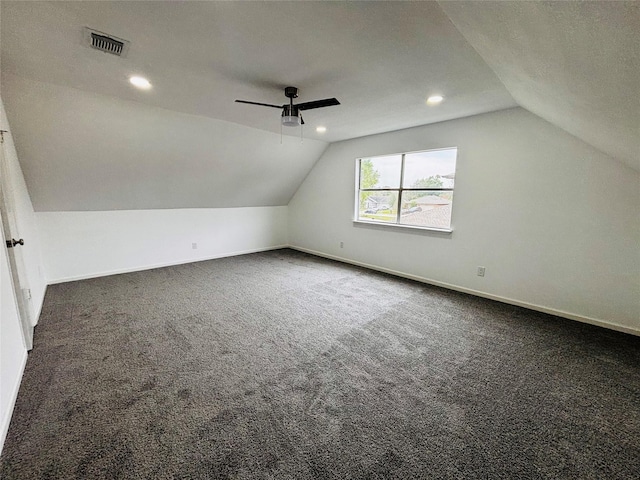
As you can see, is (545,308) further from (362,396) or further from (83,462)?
(83,462)

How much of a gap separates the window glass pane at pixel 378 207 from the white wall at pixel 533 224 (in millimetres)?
428

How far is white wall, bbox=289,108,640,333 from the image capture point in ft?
8.93

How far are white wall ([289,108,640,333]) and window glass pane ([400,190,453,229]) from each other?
0.59 feet

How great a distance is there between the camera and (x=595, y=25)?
0.96 metres

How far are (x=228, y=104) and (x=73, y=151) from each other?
2.07 metres

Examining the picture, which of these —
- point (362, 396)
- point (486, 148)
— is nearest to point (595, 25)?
point (362, 396)

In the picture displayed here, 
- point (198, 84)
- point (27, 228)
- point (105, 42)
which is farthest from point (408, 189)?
point (27, 228)

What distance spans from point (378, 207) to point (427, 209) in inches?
36.2

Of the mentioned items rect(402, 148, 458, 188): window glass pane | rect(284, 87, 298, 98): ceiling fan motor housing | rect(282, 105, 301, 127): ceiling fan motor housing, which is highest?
rect(284, 87, 298, 98): ceiling fan motor housing

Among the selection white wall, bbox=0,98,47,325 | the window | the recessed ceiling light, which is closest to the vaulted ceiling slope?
the window

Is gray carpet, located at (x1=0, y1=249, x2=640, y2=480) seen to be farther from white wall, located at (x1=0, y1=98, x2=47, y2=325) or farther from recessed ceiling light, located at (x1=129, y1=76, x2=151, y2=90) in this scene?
recessed ceiling light, located at (x1=129, y1=76, x2=151, y2=90)

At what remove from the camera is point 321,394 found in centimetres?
189

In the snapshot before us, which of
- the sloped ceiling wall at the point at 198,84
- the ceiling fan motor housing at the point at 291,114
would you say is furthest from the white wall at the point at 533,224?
the ceiling fan motor housing at the point at 291,114

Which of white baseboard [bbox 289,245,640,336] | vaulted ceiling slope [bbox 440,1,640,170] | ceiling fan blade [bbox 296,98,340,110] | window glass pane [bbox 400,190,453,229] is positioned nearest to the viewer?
vaulted ceiling slope [bbox 440,1,640,170]
